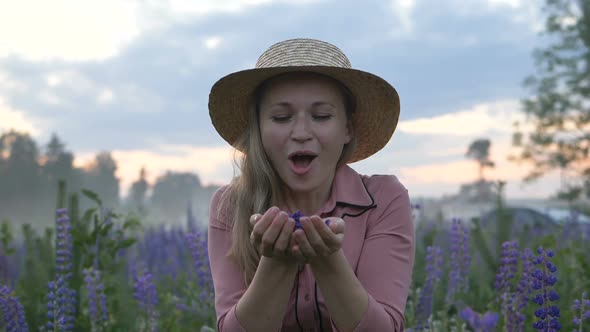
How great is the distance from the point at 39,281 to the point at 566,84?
33.2 metres

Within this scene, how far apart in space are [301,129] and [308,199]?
41 centimetres

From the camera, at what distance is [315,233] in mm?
1900

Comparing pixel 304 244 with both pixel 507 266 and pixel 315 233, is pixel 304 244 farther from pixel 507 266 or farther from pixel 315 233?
pixel 507 266

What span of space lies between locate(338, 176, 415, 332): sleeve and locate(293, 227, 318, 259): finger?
39 centimetres

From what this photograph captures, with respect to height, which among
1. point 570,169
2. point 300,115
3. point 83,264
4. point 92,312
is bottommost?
point 92,312

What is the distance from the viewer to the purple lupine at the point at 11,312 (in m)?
3.09

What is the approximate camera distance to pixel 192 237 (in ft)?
12.9

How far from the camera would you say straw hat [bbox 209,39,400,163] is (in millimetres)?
2533

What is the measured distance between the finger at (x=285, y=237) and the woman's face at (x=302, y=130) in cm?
54

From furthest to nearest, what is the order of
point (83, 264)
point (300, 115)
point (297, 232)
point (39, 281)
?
point (39, 281)
point (83, 264)
point (300, 115)
point (297, 232)

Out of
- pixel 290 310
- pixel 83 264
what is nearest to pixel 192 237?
pixel 83 264

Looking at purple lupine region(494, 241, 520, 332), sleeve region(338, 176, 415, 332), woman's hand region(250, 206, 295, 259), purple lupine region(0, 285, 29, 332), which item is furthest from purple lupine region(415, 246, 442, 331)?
purple lupine region(0, 285, 29, 332)

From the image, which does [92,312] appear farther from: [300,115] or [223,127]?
[300,115]

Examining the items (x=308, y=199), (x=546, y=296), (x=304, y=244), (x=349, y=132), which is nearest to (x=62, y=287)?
(x=308, y=199)
